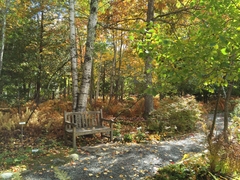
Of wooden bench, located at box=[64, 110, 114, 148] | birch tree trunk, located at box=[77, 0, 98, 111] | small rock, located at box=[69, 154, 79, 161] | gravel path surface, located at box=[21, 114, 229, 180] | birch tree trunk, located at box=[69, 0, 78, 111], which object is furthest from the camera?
birch tree trunk, located at box=[69, 0, 78, 111]

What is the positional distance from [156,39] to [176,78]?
57 centimetres

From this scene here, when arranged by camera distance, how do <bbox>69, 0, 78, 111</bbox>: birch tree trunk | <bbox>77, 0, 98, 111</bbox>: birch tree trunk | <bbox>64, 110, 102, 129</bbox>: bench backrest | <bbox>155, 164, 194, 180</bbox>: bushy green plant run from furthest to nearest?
<bbox>69, 0, 78, 111</bbox>: birch tree trunk
<bbox>77, 0, 98, 111</bbox>: birch tree trunk
<bbox>64, 110, 102, 129</bbox>: bench backrest
<bbox>155, 164, 194, 180</bbox>: bushy green plant

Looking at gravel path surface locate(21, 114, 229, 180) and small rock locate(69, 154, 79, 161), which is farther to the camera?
small rock locate(69, 154, 79, 161)

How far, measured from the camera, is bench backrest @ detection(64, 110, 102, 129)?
18.0ft

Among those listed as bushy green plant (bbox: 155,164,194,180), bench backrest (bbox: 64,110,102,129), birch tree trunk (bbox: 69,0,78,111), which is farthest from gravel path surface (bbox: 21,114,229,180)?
birch tree trunk (bbox: 69,0,78,111)

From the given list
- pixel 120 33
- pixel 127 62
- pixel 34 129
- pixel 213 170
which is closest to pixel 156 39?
pixel 213 170

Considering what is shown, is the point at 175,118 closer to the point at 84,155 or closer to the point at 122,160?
the point at 122,160

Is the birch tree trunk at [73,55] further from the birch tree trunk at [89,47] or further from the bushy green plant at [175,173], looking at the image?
the bushy green plant at [175,173]

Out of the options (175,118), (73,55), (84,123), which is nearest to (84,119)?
(84,123)

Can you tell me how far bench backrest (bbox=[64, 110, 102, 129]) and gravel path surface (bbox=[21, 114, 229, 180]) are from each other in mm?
850

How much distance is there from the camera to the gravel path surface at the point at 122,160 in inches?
135

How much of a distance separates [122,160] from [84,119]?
2017mm

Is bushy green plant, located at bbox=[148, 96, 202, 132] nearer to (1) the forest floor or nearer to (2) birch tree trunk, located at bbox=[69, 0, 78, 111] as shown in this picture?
(1) the forest floor

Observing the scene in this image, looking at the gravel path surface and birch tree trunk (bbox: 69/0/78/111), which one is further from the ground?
birch tree trunk (bbox: 69/0/78/111)
